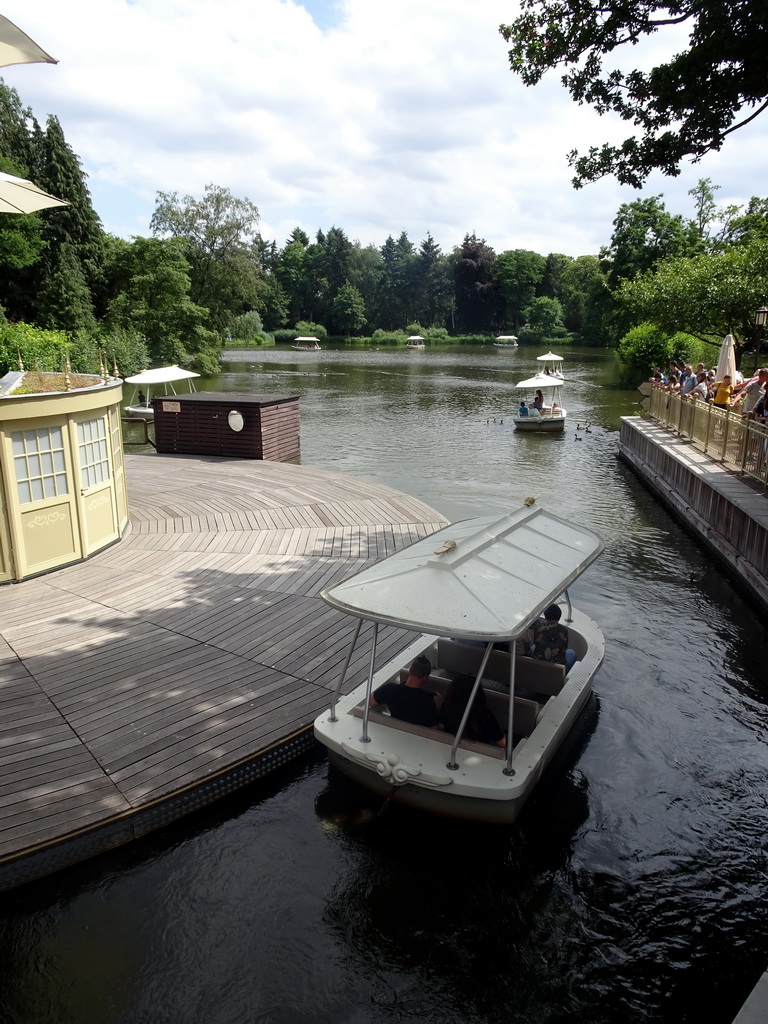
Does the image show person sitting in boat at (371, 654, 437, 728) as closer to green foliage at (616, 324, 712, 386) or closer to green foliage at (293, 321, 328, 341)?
green foliage at (616, 324, 712, 386)

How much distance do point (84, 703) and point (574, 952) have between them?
501cm

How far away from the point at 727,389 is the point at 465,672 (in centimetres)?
1505

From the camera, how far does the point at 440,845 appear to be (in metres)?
6.14

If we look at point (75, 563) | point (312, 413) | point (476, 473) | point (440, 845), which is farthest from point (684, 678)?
point (312, 413)

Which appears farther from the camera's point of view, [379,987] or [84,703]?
[84,703]

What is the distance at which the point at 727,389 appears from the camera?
1883 cm

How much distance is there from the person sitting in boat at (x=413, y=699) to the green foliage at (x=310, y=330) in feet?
323

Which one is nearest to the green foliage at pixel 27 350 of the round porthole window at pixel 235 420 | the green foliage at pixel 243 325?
the round porthole window at pixel 235 420

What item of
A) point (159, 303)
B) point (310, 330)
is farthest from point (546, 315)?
point (159, 303)

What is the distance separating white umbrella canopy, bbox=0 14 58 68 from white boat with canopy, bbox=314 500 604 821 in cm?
877

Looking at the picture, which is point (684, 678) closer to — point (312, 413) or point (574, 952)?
point (574, 952)

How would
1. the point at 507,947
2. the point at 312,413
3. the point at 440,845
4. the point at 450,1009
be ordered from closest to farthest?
the point at 450,1009, the point at 507,947, the point at 440,845, the point at 312,413

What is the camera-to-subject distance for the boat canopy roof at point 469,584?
558cm

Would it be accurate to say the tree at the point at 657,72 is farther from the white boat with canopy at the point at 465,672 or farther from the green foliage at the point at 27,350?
the green foliage at the point at 27,350
